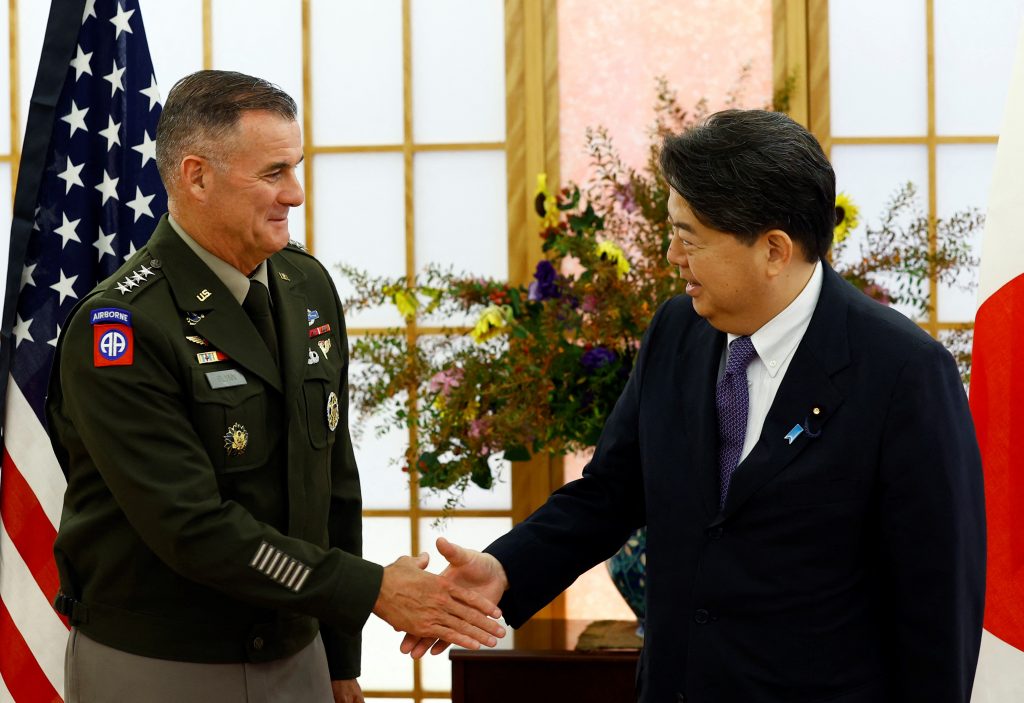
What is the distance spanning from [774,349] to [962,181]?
1.86 m

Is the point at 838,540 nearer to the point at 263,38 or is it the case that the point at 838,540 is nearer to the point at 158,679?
the point at 158,679

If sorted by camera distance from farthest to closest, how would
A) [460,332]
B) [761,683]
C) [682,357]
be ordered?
[460,332], [682,357], [761,683]

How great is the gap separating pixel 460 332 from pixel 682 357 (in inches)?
53.8

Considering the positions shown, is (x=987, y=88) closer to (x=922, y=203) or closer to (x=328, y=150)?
(x=922, y=203)

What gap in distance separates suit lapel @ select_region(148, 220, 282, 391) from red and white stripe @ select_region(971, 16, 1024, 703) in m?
1.38

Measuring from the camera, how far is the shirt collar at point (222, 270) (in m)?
1.89

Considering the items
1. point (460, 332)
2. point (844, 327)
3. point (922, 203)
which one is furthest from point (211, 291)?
point (922, 203)

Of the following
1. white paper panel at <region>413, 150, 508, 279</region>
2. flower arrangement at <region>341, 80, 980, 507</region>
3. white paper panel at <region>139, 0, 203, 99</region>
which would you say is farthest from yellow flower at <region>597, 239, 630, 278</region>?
white paper panel at <region>139, 0, 203, 99</region>

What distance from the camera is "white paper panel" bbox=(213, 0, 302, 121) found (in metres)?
3.38

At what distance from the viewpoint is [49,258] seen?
262 cm

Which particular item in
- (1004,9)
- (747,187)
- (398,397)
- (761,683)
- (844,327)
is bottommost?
(761,683)

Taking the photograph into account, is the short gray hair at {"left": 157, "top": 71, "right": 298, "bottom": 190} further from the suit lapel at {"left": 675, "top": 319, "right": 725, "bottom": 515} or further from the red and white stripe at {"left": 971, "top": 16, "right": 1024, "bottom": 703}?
the red and white stripe at {"left": 971, "top": 16, "right": 1024, "bottom": 703}

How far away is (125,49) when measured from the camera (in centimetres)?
269

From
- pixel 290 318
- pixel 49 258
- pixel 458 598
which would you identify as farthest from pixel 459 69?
pixel 458 598
